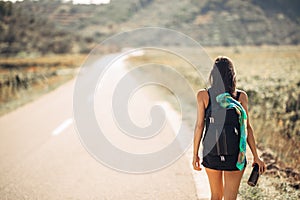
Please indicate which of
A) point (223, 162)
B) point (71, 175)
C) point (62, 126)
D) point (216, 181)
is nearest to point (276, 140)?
point (71, 175)

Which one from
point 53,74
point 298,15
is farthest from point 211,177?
point 298,15

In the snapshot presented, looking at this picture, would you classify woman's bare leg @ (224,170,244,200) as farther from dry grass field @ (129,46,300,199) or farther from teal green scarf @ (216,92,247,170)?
dry grass field @ (129,46,300,199)

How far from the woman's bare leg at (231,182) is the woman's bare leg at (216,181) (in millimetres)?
76

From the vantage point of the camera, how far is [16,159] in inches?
277

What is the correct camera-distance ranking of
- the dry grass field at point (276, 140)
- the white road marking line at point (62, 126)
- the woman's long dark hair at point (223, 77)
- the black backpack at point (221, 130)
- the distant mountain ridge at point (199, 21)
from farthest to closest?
the distant mountain ridge at point (199, 21) → the white road marking line at point (62, 126) → the dry grass field at point (276, 140) → the woman's long dark hair at point (223, 77) → the black backpack at point (221, 130)

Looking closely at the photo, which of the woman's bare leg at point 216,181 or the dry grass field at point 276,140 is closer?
the woman's bare leg at point 216,181

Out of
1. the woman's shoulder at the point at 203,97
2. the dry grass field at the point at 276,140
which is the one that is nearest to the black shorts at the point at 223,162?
the woman's shoulder at the point at 203,97

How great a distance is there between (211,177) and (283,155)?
3.48 m

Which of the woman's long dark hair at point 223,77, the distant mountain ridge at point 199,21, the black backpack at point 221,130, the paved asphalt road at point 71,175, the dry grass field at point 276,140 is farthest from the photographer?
the distant mountain ridge at point 199,21

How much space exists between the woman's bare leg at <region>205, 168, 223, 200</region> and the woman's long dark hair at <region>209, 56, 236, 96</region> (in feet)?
2.34

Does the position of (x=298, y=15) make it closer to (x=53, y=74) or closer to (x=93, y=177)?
(x=53, y=74)

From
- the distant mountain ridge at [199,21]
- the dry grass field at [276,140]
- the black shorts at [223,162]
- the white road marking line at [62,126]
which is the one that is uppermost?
the black shorts at [223,162]

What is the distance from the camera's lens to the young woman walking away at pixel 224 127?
124 inches

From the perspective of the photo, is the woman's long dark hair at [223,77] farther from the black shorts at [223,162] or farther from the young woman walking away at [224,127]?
the black shorts at [223,162]
